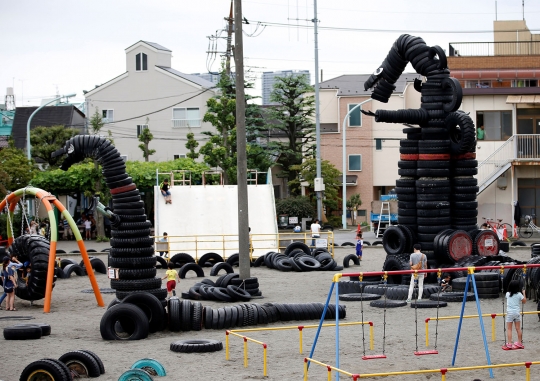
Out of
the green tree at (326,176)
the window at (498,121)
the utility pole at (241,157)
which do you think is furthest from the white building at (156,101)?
the utility pole at (241,157)

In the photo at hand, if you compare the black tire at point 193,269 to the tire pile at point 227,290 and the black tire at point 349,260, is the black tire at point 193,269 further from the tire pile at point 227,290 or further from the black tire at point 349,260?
the black tire at point 349,260

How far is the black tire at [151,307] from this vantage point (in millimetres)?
20250

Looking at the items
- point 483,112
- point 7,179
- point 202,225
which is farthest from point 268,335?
point 483,112

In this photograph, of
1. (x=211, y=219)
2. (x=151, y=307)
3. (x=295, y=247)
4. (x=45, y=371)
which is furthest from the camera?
(x=211, y=219)

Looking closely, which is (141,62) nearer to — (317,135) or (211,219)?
(317,135)

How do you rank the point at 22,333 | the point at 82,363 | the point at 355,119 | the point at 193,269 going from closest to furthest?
the point at 82,363 → the point at 22,333 → the point at 193,269 → the point at 355,119

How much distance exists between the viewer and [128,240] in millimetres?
22094

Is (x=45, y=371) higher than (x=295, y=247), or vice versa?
(x=295, y=247)

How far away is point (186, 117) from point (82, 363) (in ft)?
179

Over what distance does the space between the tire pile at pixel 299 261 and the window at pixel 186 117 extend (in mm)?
34041

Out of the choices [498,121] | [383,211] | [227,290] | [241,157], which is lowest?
[227,290]

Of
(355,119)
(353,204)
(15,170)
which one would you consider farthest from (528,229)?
(15,170)

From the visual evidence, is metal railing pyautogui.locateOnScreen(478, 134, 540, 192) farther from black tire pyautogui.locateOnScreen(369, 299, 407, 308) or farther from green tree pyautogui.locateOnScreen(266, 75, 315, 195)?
black tire pyautogui.locateOnScreen(369, 299, 407, 308)

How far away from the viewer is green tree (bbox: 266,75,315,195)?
65.2 meters
